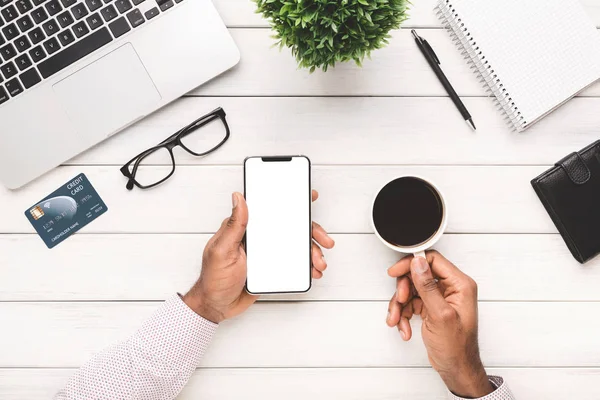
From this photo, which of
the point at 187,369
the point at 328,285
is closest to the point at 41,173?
the point at 187,369

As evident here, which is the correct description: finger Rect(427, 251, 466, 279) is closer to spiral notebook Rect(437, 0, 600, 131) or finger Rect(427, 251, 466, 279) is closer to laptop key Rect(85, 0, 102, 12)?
spiral notebook Rect(437, 0, 600, 131)

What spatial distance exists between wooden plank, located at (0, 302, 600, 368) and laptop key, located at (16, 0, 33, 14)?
0.50 m

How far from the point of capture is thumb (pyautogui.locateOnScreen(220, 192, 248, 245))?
75 cm

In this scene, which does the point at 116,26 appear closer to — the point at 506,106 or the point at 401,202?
the point at 401,202

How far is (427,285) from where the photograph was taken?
0.75 m

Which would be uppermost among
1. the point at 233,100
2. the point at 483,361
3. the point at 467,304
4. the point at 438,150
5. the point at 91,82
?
the point at 91,82

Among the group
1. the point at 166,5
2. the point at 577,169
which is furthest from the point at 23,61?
the point at 577,169

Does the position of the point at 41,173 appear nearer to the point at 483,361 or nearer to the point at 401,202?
the point at 401,202

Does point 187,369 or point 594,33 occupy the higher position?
point 594,33

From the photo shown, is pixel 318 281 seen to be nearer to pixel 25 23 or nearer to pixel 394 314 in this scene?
pixel 394 314

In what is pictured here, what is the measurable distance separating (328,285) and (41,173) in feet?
1.77

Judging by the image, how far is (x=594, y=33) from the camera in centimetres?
81

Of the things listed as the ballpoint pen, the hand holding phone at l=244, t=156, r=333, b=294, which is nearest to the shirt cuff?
the hand holding phone at l=244, t=156, r=333, b=294

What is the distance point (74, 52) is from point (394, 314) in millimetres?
696
